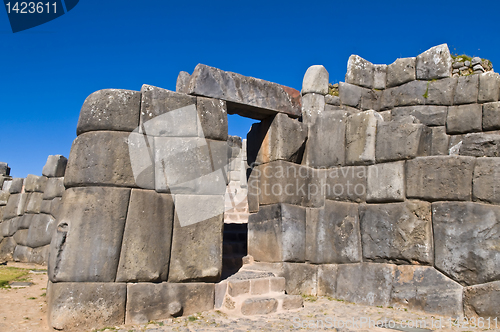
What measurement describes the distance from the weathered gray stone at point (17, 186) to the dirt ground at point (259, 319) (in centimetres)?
643

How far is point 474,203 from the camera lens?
4.54 metres

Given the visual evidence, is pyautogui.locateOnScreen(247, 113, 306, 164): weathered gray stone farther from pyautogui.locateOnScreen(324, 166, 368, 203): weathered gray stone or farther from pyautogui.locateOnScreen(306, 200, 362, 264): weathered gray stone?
pyautogui.locateOnScreen(306, 200, 362, 264): weathered gray stone

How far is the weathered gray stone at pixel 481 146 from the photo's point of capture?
4.61 m

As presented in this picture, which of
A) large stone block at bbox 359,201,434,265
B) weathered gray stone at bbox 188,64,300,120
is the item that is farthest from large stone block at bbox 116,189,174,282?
large stone block at bbox 359,201,434,265

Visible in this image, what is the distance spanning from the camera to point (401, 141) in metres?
5.28

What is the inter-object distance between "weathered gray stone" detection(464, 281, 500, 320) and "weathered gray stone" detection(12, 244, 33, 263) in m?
9.32

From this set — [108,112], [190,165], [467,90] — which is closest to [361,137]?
[190,165]

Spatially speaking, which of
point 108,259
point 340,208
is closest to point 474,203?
point 340,208

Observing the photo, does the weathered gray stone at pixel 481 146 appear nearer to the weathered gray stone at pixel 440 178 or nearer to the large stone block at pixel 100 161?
the weathered gray stone at pixel 440 178

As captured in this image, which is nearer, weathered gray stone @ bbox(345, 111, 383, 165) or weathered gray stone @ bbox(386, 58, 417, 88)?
weathered gray stone @ bbox(345, 111, 383, 165)

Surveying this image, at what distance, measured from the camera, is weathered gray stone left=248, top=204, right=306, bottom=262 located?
5.79 metres

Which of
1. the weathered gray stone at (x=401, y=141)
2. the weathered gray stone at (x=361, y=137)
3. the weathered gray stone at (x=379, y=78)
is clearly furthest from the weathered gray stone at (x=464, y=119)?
the weathered gray stone at (x=361, y=137)

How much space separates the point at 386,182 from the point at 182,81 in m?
3.21

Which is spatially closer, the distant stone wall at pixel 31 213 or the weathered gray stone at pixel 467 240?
the weathered gray stone at pixel 467 240
